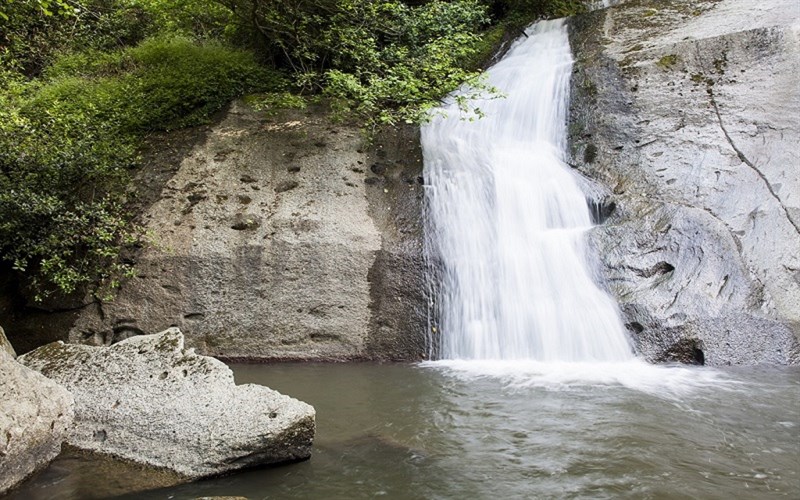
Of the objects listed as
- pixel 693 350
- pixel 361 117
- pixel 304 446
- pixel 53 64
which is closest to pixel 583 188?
pixel 693 350

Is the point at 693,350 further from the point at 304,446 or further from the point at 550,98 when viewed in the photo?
the point at 550,98

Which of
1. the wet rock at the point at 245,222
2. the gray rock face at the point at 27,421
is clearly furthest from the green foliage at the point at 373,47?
the gray rock face at the point at 27,421

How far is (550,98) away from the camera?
35.4ft

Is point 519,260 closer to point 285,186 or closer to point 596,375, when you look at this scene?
point 596,375

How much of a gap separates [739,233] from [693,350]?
1.96 metres

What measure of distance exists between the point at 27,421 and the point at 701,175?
8.70 meters

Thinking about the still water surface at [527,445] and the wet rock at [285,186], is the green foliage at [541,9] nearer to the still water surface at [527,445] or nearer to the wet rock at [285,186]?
the wet rock at [285,186]

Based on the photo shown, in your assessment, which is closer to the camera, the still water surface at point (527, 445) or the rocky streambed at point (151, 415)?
the still water surface at point (527, 445)

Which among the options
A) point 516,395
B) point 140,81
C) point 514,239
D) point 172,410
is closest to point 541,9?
point 514,239

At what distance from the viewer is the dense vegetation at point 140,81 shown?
7375mm

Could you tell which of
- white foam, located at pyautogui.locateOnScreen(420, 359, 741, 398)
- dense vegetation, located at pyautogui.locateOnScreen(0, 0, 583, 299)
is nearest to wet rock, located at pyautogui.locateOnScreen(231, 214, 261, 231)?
dense vegetation, located at pyautogui.locateOnScreen(0, 0, 583, 299)

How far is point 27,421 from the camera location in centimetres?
409

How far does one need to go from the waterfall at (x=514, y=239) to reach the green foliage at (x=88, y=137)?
4.05 metres

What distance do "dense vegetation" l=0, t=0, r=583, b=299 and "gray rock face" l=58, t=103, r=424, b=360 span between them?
60 centimetres
